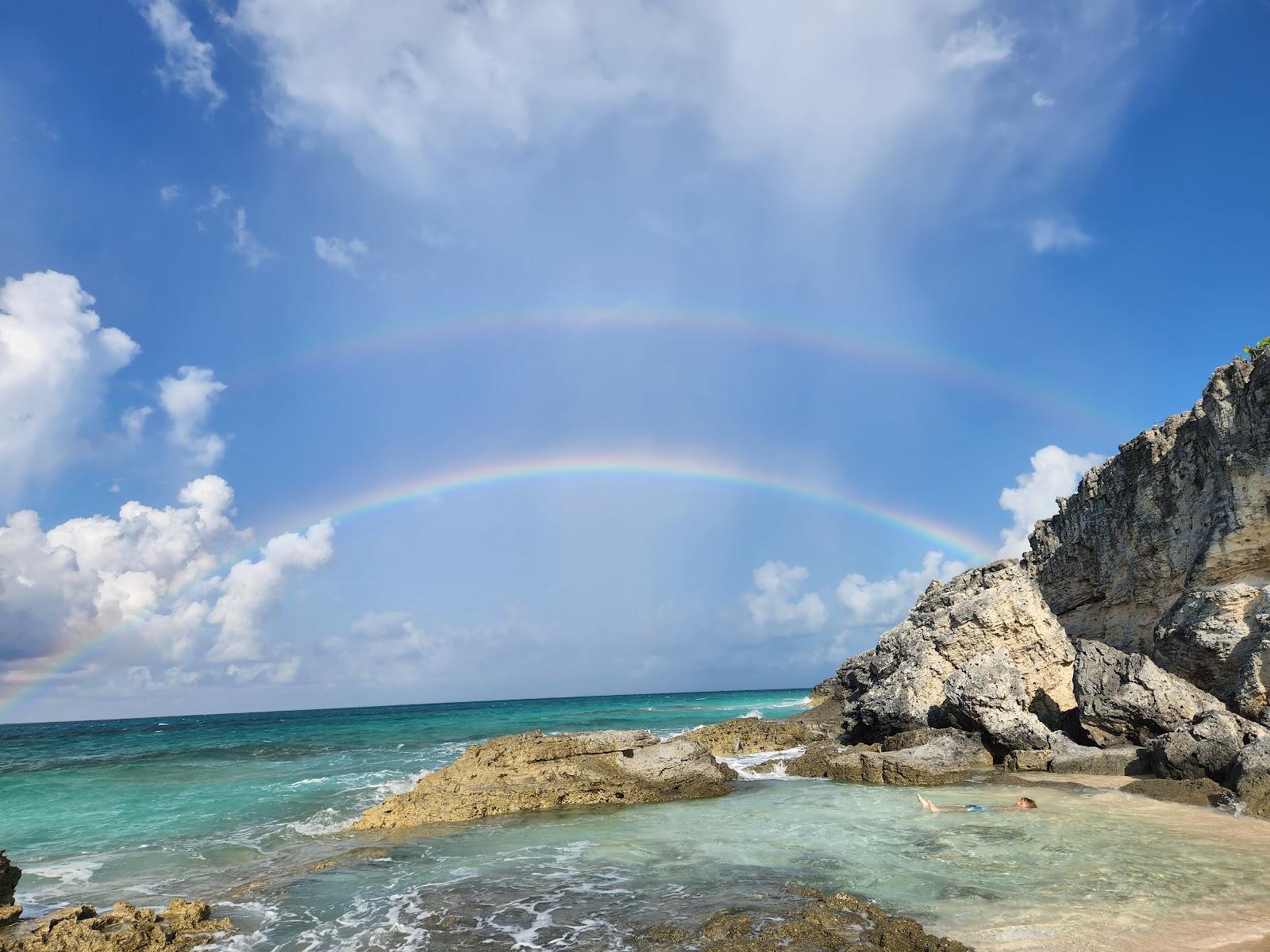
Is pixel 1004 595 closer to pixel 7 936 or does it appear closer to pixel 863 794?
pixel 863 794

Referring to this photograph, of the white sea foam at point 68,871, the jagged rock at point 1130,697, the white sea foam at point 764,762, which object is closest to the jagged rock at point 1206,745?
the jagged rock at point 1130,697

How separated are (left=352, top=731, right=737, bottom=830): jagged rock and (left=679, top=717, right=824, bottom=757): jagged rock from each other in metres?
7.62

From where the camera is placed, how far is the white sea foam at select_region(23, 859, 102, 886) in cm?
1377

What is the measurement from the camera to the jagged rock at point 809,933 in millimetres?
7852

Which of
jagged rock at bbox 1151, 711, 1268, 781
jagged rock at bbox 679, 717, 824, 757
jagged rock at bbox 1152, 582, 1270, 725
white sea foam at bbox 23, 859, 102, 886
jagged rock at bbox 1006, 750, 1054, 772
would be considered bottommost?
white sea foam at bbox 23, 859, 102, 886

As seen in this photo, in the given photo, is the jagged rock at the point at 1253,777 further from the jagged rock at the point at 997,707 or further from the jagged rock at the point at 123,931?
the jagged rock at the point at 123,931

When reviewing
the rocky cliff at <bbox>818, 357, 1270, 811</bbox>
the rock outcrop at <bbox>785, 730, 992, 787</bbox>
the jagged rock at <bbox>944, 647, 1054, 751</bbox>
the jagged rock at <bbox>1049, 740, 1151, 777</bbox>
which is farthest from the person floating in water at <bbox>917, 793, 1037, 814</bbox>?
the jagged rock at <bbox>944, 647, 1054, 751</bbox>

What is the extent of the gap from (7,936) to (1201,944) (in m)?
14.0

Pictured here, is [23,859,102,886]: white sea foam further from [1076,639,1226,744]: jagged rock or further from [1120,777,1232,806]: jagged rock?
[1076,639,1226,744]: jagged rock

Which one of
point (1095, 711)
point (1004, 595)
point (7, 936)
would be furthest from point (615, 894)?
point (1004, 595)

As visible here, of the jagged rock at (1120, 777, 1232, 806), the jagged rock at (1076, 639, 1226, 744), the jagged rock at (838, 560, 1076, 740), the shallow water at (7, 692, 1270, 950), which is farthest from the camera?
the jagged rock at (838, 560, 1076, 740)

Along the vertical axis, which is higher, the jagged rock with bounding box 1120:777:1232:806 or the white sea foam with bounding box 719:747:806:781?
the jagged rock with bounding box 1120:777:1232:806

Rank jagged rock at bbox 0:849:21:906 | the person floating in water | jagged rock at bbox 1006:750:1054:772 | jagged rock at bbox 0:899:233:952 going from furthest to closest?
jagged rock at bbox 1006:750:1054:772
the person floating in water
jagged rock at bbox 0:849:21:906
jagged rock at bbox 0:899:233:952

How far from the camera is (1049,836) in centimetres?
1255
